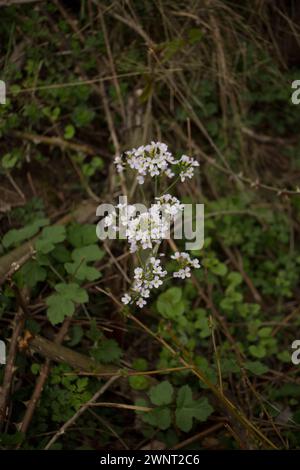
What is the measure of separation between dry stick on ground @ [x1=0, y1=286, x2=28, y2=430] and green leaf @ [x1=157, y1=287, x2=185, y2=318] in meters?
0.66

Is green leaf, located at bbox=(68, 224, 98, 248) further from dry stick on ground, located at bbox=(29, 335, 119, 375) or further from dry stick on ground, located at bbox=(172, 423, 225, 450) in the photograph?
dry stick on ground, located at bbox=(172, 423, 225, 450)

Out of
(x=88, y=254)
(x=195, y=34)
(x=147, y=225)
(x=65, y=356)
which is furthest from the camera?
(x=195, y=34)

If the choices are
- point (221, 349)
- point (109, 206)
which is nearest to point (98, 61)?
point (109, 206)

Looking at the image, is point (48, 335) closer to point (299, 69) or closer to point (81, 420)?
point (81, 420)

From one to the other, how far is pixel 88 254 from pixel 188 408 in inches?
32.7

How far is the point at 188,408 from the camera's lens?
85.0 inches

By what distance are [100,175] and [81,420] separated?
1426 millimetres

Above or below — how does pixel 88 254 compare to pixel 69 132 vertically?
below

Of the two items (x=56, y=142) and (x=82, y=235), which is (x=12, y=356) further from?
(x=56, y=142)

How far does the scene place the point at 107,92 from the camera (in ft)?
9.96

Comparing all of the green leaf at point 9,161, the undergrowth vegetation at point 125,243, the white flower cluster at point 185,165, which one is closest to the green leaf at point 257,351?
the undergrowth vegetation at point 125,243

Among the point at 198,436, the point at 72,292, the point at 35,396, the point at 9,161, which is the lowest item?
the point at 198,436

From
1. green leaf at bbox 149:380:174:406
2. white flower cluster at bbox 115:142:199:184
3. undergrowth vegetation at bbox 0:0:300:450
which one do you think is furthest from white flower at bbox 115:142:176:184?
green leaf at bbox 149:380:174:406

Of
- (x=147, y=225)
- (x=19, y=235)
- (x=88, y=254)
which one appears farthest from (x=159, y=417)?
(x=19, y=235)
